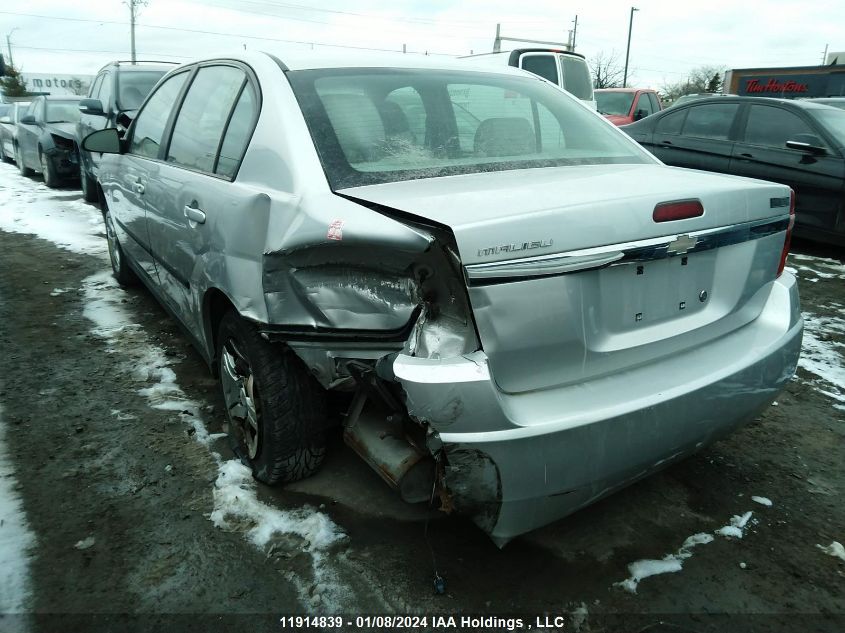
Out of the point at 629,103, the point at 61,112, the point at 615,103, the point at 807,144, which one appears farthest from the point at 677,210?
the point at 615,103

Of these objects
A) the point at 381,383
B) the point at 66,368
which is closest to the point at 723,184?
the point at 381,383

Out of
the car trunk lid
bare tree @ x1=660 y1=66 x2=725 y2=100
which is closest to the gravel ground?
the car trunk lid

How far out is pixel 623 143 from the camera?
116 inches

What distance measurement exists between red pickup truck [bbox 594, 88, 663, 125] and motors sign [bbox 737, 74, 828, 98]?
7.25 metres

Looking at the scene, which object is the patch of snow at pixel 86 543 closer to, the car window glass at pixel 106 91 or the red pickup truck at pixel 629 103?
the car window glass at pixel 106 91

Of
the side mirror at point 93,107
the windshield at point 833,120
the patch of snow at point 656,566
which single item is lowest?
the patch of snow at point 656,566

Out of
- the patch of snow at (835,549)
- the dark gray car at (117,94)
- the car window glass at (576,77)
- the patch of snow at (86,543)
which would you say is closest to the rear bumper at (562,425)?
the patch of snow at (835,549)


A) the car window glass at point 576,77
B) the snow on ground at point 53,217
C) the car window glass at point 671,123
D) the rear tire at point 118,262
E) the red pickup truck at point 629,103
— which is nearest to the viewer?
the rear tire at point 118,262

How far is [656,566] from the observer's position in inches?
89.0

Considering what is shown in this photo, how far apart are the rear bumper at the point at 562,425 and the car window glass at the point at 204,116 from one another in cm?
166

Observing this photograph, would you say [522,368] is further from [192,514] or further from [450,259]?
[192,514]

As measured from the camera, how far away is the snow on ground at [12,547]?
2096 mm

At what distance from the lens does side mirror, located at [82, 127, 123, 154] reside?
13.6 feet

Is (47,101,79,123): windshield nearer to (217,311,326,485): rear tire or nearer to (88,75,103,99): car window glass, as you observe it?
(88,75,103,99): car window glass
